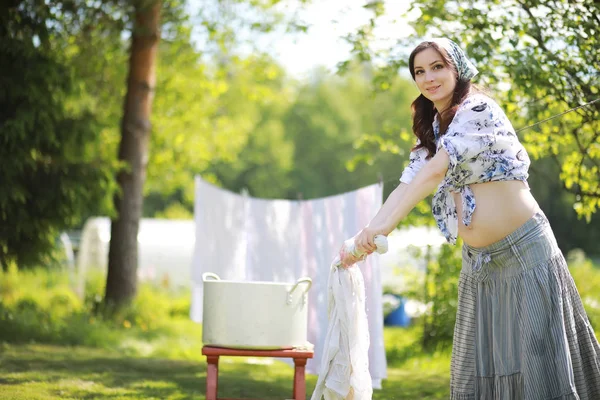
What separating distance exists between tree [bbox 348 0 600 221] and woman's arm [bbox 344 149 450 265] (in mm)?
2043

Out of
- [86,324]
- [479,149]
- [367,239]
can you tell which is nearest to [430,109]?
[479,149]

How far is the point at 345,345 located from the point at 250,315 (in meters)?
0.61

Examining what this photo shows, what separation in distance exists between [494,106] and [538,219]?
1.27ft

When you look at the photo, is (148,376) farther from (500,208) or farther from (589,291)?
(589,291)

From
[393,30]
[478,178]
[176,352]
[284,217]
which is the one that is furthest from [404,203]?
[176,352]

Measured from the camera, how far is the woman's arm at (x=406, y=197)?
2645 mm

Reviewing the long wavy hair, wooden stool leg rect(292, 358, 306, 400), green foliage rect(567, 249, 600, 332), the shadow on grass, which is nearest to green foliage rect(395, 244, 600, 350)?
green foliage rect(567, 249, 600, 332)

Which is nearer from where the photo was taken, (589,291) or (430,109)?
(430,109)

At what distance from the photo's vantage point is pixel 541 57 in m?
4.55

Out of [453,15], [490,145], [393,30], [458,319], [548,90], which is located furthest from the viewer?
[393,30]

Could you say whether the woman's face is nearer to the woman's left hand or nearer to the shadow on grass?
the woman's left hand

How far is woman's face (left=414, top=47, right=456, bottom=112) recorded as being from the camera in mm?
2773

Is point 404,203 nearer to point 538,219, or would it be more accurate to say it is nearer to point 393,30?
point 538,219

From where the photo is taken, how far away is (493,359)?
2686 mm
